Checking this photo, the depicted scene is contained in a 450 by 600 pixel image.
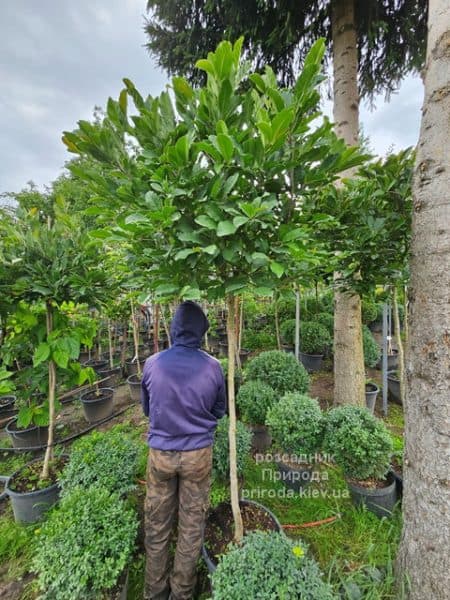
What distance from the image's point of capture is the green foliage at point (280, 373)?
2941 millimetres

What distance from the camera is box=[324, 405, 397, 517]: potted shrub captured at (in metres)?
1.78

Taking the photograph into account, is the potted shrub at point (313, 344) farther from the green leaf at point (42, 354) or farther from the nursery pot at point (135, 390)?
the green leaf at point (42, 354)

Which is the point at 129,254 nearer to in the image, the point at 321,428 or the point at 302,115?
the point at 302,115

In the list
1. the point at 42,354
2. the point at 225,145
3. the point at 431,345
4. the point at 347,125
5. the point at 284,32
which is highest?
the point at 284,32

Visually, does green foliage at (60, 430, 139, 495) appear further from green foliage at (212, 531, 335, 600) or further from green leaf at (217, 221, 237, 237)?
green leaf at (217, 221, 237, 237)

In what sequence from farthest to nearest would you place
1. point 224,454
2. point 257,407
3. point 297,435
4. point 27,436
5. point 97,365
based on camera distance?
1. point 97,365
2. point 27,436
3. point 257,407
4. point 297,435
5. point 224,454

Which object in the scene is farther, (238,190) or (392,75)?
(392,75)

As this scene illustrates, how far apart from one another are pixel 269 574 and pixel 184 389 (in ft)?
2.89

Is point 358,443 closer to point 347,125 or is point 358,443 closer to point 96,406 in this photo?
point 347,125

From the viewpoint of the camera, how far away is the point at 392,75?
3.94m

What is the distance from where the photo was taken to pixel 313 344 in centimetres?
481

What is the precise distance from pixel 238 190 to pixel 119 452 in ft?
6.49

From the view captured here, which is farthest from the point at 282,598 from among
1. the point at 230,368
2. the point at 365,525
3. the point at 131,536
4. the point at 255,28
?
the point at 255,28

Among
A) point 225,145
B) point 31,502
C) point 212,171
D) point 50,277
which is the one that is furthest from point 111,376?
point 225,145
